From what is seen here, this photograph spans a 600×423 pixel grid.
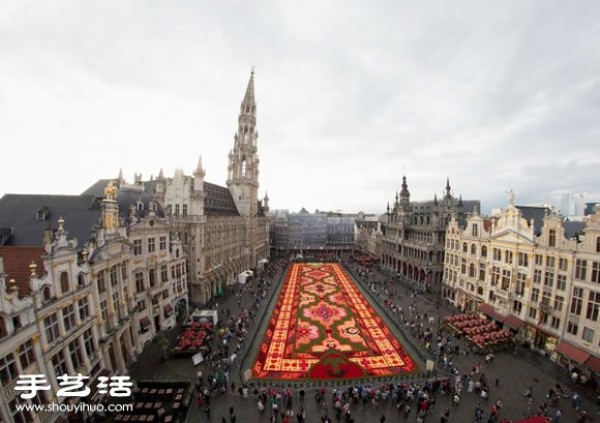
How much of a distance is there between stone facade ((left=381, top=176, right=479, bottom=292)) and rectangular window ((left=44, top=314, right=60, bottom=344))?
171 ft

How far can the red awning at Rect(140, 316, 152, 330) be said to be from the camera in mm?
30867

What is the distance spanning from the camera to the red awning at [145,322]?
30867 millimetres

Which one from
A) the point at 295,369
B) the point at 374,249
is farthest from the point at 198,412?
the point at 374,249

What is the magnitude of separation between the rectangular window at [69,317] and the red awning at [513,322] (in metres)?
45.2

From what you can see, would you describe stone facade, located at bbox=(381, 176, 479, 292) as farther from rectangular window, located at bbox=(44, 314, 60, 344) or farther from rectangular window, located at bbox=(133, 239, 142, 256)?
rectangular window, located at bbox=(44, 314, 60, 344)

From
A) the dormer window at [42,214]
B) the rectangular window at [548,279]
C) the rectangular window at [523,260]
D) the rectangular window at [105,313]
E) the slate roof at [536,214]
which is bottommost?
the rectangular window at [105,313]

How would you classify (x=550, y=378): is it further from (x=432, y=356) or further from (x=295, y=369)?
(x=295, y=369)

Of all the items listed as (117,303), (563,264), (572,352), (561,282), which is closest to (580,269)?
(563,264)

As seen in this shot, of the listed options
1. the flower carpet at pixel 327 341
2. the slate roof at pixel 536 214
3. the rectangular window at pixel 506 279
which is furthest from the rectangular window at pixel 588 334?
the flower carpet at pixel 327 341

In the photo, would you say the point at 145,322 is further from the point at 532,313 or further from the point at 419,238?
→ the point at 419,238

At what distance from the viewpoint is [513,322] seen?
33.9 m

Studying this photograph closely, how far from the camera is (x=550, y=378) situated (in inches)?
1030

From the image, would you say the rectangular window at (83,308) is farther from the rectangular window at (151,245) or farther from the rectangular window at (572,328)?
the rectangular window at (572,328)

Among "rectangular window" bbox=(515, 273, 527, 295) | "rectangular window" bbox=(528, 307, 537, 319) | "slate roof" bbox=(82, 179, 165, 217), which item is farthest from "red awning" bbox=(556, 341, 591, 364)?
"slate roof" bbox=(82, 179, 165, 217)
